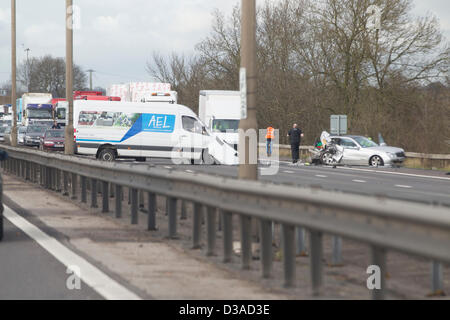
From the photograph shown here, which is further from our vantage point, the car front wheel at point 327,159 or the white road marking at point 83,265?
the car front wheel at point 327,159

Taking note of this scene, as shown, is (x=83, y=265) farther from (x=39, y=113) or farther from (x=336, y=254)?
(x=39, y=113)

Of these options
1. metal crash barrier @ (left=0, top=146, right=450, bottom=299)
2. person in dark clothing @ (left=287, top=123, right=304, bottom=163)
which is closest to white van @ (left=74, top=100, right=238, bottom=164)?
person in dark clothing @ (left=287, top=123, right=304, bottom=163)

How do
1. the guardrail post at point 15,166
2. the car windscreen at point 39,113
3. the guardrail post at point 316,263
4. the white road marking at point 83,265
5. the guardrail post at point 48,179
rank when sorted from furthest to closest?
the car windscreen at point 39,113 → the guardrail post at point 15,166 → the guardrail post at point 48,179 → the white road marking at point 83,265 → the guardrail post at point 316,263

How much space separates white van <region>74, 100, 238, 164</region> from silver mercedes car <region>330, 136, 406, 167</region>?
723cm

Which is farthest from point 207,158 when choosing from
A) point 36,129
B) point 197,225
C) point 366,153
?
point 36,129

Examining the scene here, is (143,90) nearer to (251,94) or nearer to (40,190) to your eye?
(40,190)

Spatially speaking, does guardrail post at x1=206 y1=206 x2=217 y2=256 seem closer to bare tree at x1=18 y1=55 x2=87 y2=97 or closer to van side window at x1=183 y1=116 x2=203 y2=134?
van side window at x1=183 y1=116 x2=203 y2=134

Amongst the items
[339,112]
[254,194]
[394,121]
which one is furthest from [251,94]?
[339,112]

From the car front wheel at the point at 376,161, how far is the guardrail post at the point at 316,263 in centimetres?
2869

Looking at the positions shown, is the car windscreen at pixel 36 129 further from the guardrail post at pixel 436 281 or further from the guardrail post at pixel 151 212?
the guardrail post at pixel 436 281

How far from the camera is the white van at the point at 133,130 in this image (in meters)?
32.2

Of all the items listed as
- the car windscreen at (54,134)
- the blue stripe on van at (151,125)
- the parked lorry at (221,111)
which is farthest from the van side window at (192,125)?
the car windscreen at (54,134)

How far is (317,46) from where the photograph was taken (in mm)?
50875

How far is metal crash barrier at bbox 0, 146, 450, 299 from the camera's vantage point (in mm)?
5555
